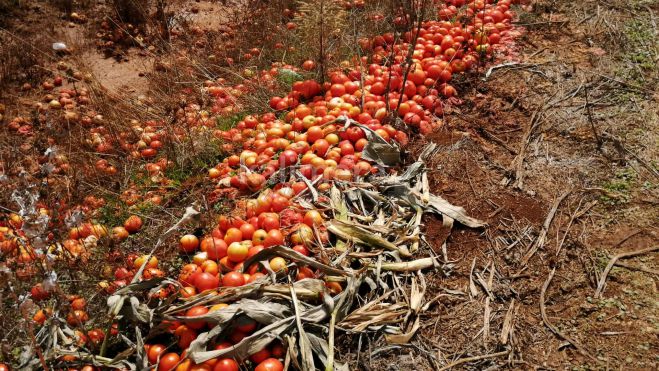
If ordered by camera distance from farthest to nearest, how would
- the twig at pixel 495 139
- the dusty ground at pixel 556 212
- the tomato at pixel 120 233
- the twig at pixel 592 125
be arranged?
the twig at pixel 495 139
the twig at pixel 592 125
the tomato at pixel 120 233
the dusty ground at pixel 556 212

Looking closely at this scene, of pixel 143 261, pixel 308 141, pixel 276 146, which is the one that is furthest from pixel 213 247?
pixel 308 141

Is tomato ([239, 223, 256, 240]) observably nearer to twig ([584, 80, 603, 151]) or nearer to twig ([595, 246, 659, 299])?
twig ([595, 246, 659, 299])

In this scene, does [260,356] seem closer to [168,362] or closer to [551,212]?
[168,362]

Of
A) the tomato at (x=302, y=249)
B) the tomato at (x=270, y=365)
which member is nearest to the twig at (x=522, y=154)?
the tomato at (x=302, y=249)

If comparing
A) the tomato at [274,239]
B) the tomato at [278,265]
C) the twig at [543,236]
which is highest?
the tomato at [274,239]

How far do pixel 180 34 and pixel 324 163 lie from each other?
440cm

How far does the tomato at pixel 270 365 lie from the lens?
104 inches

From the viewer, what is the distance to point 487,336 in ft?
9.73

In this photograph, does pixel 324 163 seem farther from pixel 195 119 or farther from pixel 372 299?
pixel 195 119

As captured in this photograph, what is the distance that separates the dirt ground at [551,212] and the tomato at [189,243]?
5.12ft

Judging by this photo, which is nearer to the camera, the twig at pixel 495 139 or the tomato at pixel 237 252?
the tomato at pixel 237 252

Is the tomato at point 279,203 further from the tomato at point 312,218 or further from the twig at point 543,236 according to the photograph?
the twig at point 543,236

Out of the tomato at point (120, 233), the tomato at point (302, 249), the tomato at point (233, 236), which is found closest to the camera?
the tomato at point (302, 249)

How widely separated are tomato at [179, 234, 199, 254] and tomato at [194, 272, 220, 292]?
556mm
